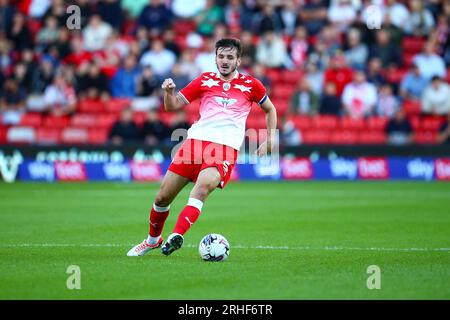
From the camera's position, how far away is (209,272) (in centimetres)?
881

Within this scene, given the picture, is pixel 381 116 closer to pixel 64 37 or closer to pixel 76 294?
pixel 64 37

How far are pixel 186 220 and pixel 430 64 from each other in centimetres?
1678

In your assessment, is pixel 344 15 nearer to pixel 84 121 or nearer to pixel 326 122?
pixel 326 122

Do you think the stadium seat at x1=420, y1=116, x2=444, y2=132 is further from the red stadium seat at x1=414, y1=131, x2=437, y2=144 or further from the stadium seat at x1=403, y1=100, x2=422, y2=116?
the stadium seat at x1=403, y1=100, x2=422, y2=116

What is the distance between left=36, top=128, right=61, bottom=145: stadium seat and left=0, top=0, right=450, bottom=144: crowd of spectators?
25.3 inches

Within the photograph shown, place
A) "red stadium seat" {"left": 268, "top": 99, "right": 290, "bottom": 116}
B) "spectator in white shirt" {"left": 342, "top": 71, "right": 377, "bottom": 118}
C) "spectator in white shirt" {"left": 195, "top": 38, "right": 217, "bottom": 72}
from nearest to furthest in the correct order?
"spectator in white shirt" {"left": 342, "top": 71, "right": 377, "bottom": 118} → "spectator in white shirt" {"left": 195, "top": 38, "right": 217, "bottom": 72} → "red stadium seat" {"left": 268, "top": 99, "right": 290, "bottom": 116}

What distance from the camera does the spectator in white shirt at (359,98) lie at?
24188 mm

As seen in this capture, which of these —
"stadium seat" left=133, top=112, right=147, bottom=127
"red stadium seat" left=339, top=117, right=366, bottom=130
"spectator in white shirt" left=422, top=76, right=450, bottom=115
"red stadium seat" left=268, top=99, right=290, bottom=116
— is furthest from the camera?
"red stadium seat" left=268, top=99, right=290, bottom=116

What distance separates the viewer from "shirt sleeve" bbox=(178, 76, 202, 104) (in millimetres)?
10164

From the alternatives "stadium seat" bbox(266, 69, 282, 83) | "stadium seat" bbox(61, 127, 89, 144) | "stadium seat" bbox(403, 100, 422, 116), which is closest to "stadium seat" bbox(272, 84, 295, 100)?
"stadium seat" bbox(266, 69, 282, 83)

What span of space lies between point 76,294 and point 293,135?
16.7m
